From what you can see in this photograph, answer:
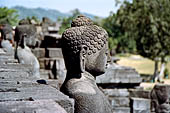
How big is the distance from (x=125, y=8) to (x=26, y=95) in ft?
85.6

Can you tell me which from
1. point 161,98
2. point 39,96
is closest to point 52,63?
point 161,98

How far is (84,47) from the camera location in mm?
2992

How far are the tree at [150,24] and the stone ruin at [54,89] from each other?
1287cm

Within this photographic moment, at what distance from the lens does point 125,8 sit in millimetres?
27891

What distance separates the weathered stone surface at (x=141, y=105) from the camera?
6.53 meters

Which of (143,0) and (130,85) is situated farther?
(143,0)

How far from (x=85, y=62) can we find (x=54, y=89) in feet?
1.31

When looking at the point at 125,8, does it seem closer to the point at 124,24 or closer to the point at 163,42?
the point at 124,24

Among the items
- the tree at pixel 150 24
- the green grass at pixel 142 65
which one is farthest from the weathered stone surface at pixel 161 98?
the green grass at pixel 142 65

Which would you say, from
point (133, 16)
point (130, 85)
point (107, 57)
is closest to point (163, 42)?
point (133, 16)

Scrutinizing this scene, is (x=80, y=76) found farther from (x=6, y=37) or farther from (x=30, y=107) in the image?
(x=6, y=37)

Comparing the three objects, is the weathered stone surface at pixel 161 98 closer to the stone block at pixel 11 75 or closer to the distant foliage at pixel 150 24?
the stone block at pixel 11 75

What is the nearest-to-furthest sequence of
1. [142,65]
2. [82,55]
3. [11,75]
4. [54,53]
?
[82,55]
[11,75]
[54,53]
[142,65]

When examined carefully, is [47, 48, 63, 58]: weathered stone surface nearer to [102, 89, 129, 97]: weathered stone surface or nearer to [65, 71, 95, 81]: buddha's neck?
[102, 89, 129, 97]: weathered stone surface
